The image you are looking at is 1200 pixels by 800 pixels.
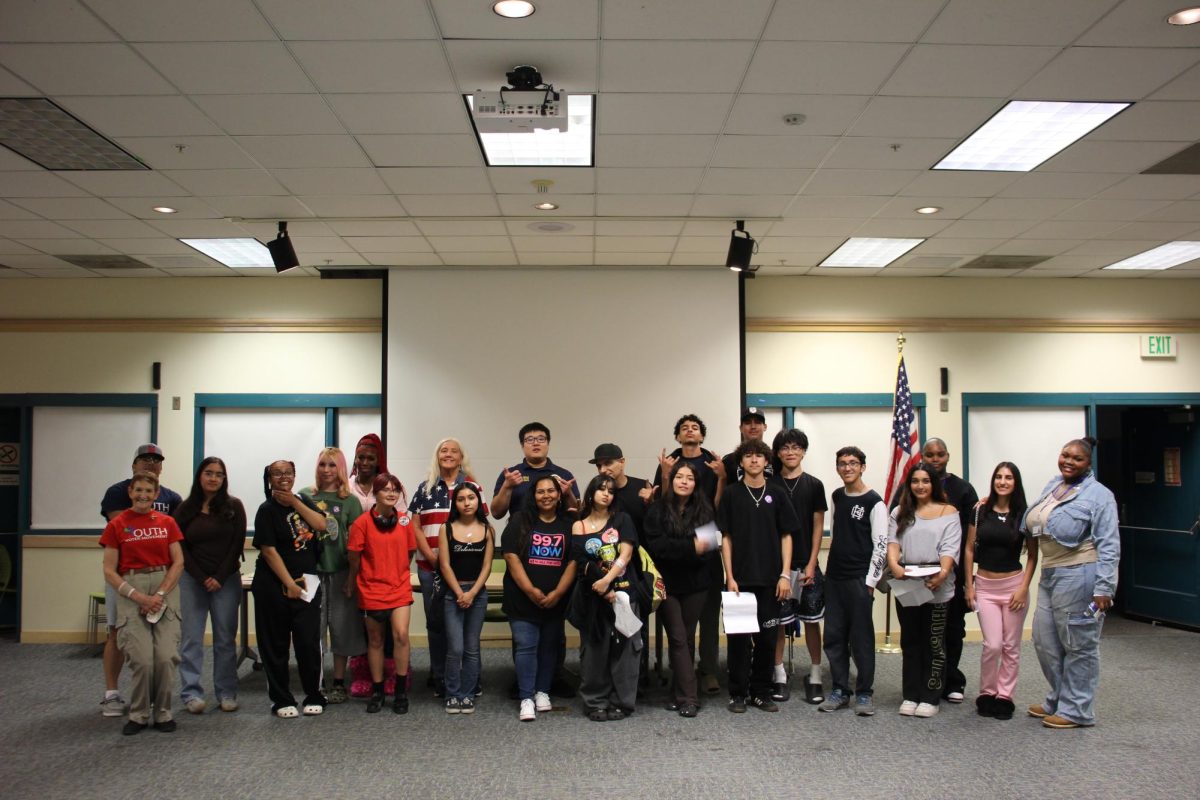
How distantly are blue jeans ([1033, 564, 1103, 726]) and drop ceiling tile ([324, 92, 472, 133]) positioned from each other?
3.91m

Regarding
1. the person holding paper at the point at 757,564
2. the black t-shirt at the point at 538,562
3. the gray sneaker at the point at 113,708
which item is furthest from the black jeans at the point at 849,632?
the gray sneaker at the point at 113,708

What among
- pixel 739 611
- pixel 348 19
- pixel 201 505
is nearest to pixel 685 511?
pixel 739 611

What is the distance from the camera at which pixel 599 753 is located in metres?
4.64

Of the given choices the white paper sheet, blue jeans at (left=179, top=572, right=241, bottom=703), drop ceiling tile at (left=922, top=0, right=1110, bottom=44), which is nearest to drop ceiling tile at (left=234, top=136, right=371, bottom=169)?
blue jeans at (left=179, top=572, right=241, bottom=703)

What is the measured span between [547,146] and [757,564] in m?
2.61

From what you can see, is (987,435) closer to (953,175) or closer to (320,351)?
(953,175)

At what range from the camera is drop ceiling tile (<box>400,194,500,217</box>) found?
5789mm

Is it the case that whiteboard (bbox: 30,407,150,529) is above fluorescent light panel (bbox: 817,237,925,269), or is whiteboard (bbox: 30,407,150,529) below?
below

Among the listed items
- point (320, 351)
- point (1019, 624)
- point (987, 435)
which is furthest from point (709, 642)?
point (320, 351)

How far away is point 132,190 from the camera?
5.57m

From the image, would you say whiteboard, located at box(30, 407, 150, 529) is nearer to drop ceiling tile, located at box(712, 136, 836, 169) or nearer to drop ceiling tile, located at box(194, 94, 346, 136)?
drop ceiling tile, located at box(194, 94, 346, 136)

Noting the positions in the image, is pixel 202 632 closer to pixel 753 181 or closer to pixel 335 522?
pixel 335 522

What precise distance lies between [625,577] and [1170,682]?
3.81 m

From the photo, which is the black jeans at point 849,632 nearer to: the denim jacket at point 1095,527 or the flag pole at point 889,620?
the denim jacket at point 1095,527
